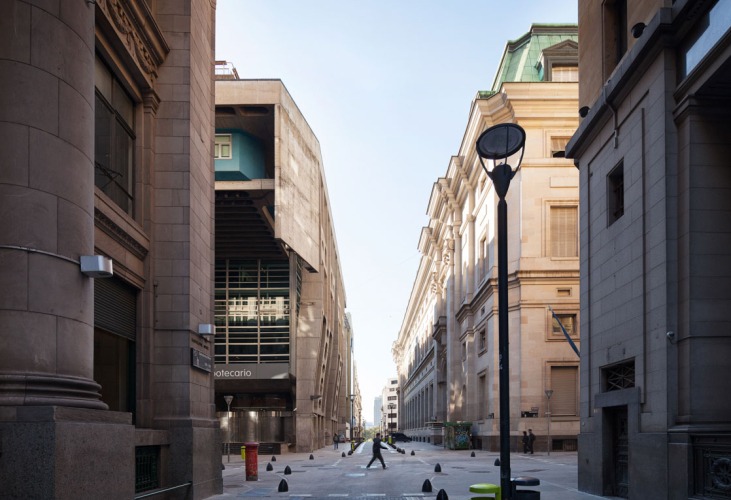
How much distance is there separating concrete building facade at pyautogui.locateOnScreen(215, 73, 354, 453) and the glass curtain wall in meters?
0.07

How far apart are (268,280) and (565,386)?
21.6 m

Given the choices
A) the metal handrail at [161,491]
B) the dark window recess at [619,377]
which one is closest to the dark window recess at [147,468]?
the metal handrail at [161,491]

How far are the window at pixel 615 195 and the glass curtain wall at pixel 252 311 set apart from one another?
38.1m

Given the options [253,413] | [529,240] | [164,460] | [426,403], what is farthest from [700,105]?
[426,403]

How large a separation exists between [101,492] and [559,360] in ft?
132

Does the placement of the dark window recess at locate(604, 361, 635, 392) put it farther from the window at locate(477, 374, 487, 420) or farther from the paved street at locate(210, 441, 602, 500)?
the window at locate(477, 374, 487, 420)

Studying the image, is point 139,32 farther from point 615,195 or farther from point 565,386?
point 565,386

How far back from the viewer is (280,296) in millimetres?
55562

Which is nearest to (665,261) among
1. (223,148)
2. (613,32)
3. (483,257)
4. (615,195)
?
(615,195)

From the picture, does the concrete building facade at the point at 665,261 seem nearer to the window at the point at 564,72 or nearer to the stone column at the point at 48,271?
the stone column at the point at 48,271

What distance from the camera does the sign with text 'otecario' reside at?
53438 mm

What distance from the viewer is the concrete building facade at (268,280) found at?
153 ft

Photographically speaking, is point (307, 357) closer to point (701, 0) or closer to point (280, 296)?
point (280, 296)

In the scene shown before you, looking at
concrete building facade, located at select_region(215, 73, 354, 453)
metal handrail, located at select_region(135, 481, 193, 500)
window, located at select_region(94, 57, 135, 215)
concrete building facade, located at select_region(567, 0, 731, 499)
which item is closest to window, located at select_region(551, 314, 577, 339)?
concrete building facade, located at select_region(215, 73, 354, 453)
